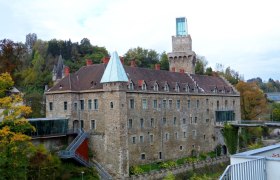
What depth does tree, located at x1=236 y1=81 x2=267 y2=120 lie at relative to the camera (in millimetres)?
72375

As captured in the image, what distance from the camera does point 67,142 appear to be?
147 ft

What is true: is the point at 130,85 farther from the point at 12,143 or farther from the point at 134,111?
the point at 12,143

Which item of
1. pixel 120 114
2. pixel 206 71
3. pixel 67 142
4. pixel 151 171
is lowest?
pixel 151 171

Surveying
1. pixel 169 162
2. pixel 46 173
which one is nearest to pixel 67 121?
pixel 46 173

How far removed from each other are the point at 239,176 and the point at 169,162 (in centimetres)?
3260

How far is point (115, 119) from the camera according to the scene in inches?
1670

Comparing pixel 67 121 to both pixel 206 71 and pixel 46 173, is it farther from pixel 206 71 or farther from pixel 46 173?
pixel 206 71

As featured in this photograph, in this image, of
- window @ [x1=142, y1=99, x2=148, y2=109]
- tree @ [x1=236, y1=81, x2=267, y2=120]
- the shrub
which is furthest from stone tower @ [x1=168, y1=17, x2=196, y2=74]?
the shrub

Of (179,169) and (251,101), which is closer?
(179,169)

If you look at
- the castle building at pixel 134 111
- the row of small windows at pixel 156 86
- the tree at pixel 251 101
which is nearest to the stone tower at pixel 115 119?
the castle building at pixel 134 111

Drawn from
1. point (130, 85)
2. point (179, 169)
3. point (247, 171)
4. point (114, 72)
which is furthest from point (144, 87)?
point (247, 171)

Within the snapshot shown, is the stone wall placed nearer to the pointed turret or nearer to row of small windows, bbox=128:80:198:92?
row of small windows, bbox=128:80:198:92

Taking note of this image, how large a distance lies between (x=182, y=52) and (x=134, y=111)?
2142cm

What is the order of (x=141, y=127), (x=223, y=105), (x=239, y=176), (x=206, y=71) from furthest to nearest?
(x=206, y=71)
(x=223, y=105)
(x=141, y=127)
(x=239, y=176)
